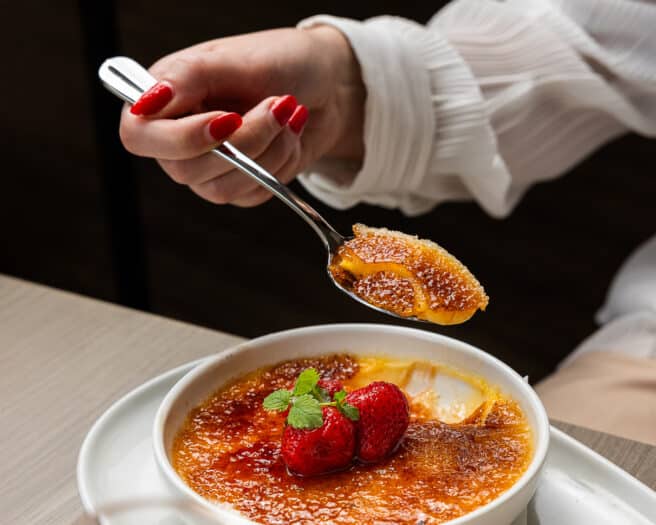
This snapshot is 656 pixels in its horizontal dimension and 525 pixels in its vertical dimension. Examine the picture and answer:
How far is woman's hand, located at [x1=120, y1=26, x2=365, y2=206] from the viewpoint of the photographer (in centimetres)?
95

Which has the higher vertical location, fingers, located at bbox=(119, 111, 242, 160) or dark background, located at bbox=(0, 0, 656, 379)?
fingers, located at bbox=(119, 111, 242, 160)

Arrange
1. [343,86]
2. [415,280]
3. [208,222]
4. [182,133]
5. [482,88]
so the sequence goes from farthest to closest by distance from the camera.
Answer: [208,222] → [482,88] → [343,86] → [182,133] → [415,280]

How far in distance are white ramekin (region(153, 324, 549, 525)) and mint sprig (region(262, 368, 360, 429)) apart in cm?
8

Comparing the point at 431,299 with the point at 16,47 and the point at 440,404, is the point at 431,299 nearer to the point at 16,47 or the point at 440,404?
the point at 440,404

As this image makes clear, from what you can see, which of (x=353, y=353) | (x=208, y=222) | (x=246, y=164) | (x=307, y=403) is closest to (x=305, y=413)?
(x=307, y=403)

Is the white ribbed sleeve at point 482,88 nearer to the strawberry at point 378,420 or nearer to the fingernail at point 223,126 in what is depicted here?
the fingernail at point 223,126

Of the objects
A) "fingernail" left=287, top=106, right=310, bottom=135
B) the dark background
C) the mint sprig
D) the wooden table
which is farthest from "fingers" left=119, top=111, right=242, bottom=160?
the dark background

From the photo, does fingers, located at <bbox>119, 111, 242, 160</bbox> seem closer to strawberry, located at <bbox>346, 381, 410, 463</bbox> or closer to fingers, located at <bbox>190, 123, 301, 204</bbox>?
fingers, located at <bbox>190, 123, 301, 204</bbox>

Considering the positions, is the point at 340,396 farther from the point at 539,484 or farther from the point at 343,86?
the point at 343,86

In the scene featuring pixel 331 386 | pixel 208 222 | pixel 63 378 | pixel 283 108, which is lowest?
pixel 208 222

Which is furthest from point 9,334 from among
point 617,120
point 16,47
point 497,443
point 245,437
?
point 16,47

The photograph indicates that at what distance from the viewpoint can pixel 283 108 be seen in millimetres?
1001

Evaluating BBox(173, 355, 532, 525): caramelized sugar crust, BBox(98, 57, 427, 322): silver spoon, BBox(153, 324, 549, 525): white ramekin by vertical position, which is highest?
BBox(98, 57, 427, 322): silver spoon

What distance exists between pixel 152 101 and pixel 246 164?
0.13m
